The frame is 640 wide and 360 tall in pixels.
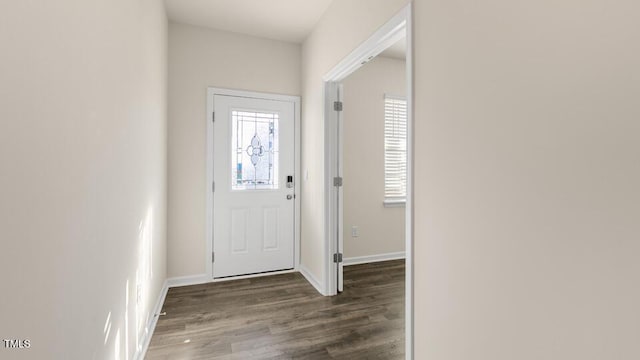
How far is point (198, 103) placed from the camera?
127 inches

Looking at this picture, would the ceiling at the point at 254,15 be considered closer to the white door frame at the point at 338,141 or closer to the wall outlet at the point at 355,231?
the white door frame at the point at 338,141

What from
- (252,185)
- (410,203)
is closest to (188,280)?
(252,185)

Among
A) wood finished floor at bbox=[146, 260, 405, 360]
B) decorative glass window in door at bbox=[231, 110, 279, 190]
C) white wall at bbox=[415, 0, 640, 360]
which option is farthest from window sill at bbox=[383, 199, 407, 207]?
white wall at bbox=[415, 0, 640, 360]

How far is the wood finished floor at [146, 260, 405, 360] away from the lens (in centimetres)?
200

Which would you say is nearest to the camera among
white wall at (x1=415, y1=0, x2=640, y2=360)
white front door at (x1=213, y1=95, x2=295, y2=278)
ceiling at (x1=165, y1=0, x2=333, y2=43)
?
white wall at (x1=415, y1=0, x2=640, y2=360)

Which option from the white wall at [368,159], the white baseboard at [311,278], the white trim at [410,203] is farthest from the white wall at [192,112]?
the white trim at [410,203]

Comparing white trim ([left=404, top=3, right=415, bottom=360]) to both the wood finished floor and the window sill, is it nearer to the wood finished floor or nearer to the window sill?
Answer: the wood finished floor

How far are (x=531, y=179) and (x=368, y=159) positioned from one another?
9.42 feet

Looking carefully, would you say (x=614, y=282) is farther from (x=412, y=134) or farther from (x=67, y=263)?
(x=67, y=263)

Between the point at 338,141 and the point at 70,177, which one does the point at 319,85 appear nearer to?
the point at 338,141

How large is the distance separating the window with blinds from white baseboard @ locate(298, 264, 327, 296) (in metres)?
1.43

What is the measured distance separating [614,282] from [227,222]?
3165 mm

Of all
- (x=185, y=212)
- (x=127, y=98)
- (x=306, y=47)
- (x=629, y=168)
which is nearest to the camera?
(x=629, y=168)

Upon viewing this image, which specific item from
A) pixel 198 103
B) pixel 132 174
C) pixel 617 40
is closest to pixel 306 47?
pixel 198 103
